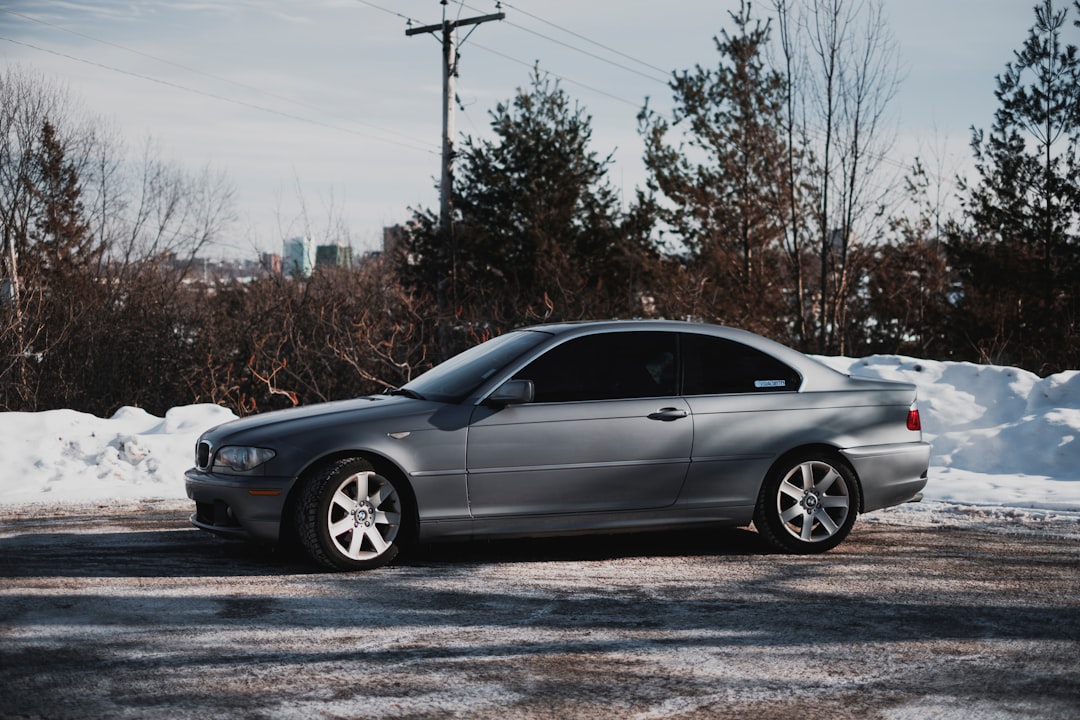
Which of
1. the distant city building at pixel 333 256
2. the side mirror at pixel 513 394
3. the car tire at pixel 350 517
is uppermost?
the distant city building at pixel 333 256

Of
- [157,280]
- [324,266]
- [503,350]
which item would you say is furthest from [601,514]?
[324,266]

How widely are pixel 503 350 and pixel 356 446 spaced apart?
1.33 m

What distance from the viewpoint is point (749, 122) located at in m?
30.3

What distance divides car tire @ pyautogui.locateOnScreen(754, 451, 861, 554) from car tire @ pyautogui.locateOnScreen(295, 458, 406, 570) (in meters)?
2.45

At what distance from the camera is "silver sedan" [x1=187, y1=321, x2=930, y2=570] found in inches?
272

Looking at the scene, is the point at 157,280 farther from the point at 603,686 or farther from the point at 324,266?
the point at 603,686

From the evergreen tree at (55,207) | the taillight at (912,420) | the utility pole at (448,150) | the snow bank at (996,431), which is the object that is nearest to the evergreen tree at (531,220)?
the utility pole at (448,150)

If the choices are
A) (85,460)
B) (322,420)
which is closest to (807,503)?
(322,420)

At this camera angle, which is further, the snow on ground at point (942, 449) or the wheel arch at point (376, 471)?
the snow on ground at point (942, 449)

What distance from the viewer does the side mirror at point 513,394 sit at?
23.3ft

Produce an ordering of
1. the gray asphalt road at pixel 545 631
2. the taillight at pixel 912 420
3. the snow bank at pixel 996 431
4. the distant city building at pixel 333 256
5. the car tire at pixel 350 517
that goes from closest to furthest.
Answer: the gray asphalt road at pixel 545 631 < the car tire at pixel 350 517 < the taillight at pixel 912 420 < the snow bank at pixel 996 431 < the distant city building at pixel 333 256

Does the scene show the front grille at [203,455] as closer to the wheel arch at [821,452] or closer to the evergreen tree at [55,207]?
the wheel arch at [821,452]

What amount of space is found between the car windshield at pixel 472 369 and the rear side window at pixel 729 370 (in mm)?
978

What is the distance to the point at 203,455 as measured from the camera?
24.0 feet
